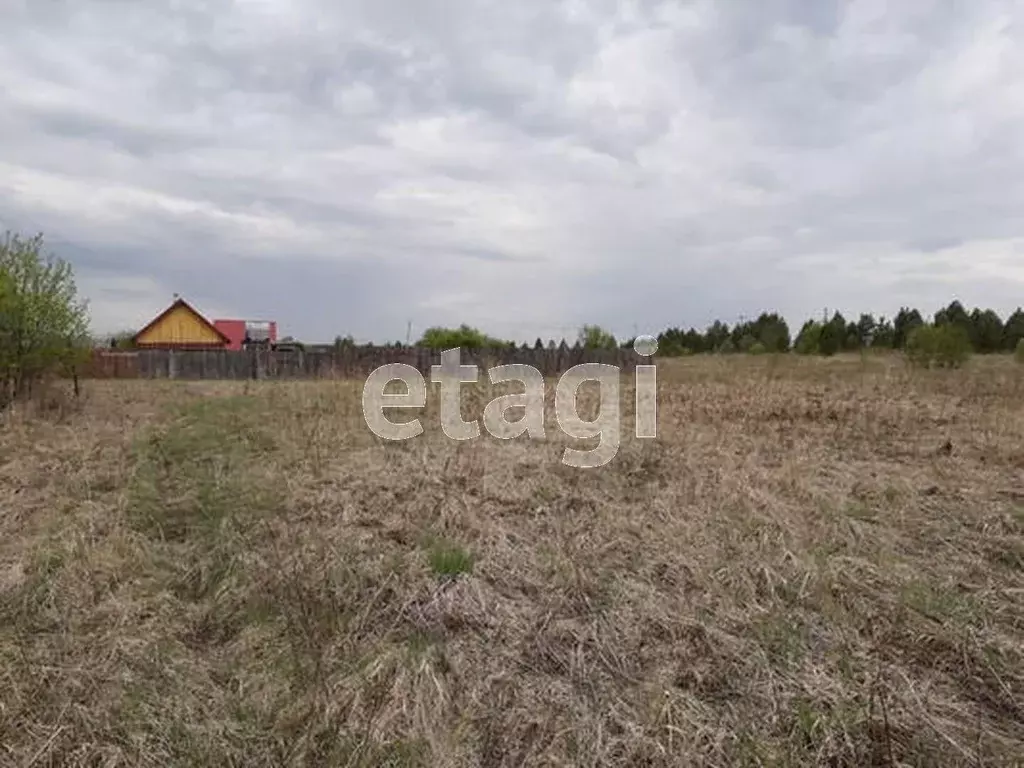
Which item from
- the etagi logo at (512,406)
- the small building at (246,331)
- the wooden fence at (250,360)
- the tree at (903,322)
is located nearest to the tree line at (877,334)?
the tree at (903,322)

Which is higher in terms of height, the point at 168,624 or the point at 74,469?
the point at 74,469

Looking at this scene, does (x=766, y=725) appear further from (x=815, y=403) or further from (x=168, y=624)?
(x=815, y=403)

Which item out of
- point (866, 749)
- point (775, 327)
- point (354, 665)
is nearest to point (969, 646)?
point (866, 749)

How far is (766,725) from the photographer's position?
2.07m

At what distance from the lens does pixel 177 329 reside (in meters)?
31.3

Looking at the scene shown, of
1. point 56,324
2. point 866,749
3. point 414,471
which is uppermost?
point 56,324

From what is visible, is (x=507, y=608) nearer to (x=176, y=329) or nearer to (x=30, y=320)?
(x=30, y=320)

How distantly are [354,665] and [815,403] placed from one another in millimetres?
7707

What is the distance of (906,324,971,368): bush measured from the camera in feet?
54.8

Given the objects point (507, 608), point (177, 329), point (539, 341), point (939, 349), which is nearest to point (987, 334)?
point (939, 349)

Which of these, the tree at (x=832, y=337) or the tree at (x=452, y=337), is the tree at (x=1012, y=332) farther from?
the tree at (x=452, y=337)

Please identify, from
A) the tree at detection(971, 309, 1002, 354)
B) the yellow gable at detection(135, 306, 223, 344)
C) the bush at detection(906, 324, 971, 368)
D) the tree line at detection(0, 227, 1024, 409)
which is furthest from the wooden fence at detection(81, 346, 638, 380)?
the tree at detection(971, 309, 1002, 354)

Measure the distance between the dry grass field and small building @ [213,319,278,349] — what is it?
115ft

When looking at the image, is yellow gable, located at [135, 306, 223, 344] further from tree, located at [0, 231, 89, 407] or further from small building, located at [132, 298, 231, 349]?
tree, located at [0, 231, 89, 407]
